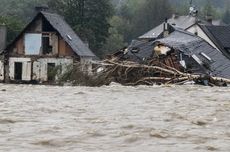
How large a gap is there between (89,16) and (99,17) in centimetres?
120

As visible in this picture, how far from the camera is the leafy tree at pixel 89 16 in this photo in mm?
62619

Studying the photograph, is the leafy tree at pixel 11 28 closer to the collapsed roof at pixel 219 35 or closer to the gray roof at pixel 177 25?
the gray roof at pixel 177 25

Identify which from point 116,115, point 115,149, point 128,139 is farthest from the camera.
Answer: point 116,115

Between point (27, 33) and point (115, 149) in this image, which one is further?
point (27, 33)

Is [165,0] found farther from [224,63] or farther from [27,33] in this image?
[224,63]

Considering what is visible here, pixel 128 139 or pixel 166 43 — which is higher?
pixel 166 43

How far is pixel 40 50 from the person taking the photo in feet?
135

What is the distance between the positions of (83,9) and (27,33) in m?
23.7

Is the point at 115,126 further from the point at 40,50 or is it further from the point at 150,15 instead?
the point at 150,15

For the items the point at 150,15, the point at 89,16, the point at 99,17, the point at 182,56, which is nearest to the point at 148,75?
the point at 182,56

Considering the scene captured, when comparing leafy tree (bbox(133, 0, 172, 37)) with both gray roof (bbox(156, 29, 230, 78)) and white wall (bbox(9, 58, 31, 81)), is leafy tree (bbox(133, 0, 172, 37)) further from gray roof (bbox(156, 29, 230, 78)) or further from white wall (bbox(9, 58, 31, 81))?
gray roof (bbox(156, 29, 230, 78))

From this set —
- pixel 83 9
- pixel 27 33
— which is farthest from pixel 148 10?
pixel 27 33

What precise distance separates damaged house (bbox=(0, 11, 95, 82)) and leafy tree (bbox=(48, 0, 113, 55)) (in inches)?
813

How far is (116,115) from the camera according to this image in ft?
37.8
